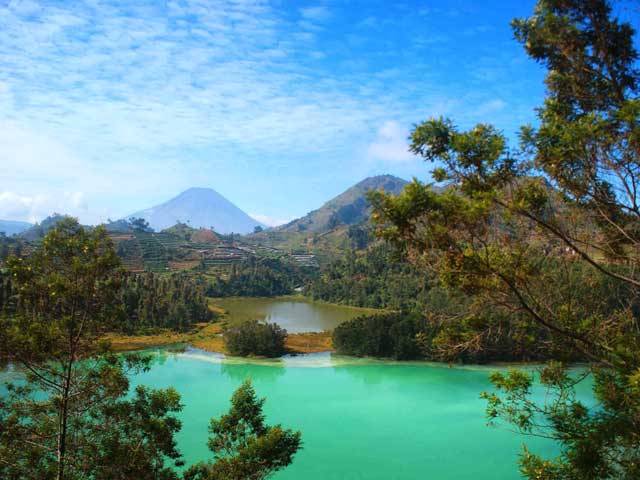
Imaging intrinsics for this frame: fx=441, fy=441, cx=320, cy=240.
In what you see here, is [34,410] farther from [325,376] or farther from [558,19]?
[325,376]

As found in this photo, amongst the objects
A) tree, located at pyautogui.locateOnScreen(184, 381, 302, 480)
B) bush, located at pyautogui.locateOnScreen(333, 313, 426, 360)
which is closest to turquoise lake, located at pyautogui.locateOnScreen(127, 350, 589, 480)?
bush, located at pyautogui.locateOnScreen(333, 313, 426, 360)

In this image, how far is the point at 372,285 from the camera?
10375cm

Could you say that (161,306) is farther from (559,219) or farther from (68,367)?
(559,219)

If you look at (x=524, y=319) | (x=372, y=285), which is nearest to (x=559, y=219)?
(x=524, y=319)

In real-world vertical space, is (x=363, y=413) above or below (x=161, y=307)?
below

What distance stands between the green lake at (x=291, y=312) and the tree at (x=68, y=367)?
58.6m

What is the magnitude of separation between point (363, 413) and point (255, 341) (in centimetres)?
2095

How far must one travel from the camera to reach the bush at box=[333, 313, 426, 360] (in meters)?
48.6

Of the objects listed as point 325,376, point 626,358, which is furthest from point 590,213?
point 325,376

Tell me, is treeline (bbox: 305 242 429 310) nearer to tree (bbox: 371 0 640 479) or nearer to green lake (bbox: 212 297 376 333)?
green lake (bbox: 212 297 376 333)

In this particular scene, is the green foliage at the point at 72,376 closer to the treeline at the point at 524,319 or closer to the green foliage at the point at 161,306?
the treeline at the point at 524,319

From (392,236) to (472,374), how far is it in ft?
133

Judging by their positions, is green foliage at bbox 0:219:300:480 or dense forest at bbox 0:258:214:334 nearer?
green foliage at bbox 0:219:300:480

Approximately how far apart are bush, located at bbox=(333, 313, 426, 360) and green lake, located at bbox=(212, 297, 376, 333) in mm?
17452
